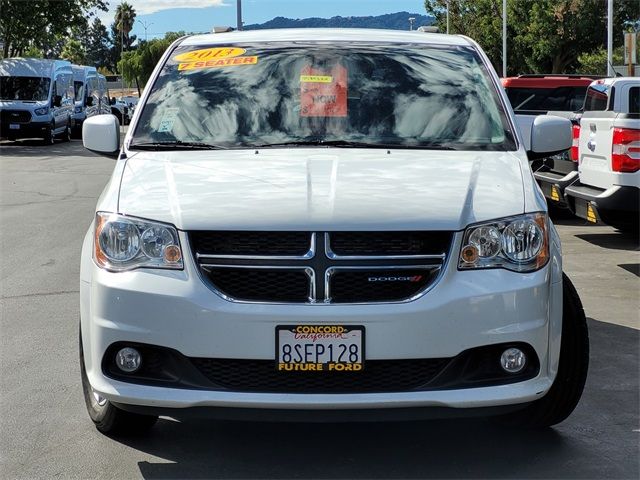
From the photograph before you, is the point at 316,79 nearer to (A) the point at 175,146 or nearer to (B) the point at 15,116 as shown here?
(A) the point at 175,146

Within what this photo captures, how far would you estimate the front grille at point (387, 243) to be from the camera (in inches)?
166

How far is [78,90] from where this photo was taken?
41.3 m

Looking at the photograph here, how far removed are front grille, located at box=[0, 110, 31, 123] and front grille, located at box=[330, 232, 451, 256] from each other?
3220 centimetres

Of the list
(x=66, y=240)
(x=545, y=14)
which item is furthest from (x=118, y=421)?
(x=545, y=14)

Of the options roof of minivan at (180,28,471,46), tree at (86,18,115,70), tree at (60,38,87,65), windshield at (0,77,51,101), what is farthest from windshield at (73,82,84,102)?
tree at (86,18,115,70)

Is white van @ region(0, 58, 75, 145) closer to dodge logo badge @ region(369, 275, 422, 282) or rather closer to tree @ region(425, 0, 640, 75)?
tree @ region(425, 0, 640, 75)

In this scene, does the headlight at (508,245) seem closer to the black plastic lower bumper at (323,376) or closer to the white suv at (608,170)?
the black plastic lower bumper at (323,376)

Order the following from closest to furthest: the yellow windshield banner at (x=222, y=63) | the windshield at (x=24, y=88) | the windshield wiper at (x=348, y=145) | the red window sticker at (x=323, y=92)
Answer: the windshield wiper at (x=348, y=145) → the red window sticker at (x=323, y=92) → the yellow windshield banner at (x=222, y=63) → the windshield at (x=24, y=88)

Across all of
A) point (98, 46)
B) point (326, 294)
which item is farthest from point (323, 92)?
point (98, 46)

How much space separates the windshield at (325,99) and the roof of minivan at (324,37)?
0.11 meters

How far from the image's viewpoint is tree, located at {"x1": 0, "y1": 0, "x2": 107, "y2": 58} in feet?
137

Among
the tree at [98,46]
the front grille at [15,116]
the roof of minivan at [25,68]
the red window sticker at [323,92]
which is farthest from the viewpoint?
the tree at [98,46]

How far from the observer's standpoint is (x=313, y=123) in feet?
17.3

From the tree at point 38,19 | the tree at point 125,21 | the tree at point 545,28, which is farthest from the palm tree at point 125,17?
the tree at point 38,19
